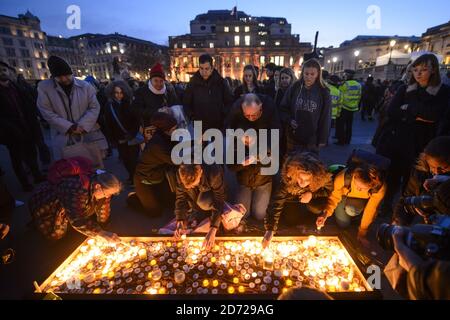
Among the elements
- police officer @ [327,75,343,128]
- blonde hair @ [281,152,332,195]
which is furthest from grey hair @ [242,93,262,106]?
police officer @ [327,75,343,128]

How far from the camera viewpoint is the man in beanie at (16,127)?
3654 mm

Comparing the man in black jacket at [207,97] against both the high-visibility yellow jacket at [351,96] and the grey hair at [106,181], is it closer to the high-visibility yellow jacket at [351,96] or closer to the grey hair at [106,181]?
the grey hair at [106,181]

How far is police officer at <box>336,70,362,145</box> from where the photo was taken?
6.08 m

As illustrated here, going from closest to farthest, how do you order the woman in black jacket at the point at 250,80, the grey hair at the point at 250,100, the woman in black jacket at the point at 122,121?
the grey hair at the point at 250,100
the woman in black jacket at the point at 122,121
the woman in black jacket at the point at 250,80

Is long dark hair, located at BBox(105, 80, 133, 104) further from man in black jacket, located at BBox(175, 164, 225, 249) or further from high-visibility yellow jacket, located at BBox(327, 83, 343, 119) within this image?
high-visibility yellow jacket, located at BBox(327, 83, 343, 119)

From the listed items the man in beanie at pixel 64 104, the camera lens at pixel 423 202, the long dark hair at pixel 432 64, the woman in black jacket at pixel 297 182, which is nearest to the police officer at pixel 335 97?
the long dark hair at pixel 432 64

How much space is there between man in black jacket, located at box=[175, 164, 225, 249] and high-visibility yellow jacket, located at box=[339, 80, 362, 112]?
5.19 meters

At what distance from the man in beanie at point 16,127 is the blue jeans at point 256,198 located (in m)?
3.75

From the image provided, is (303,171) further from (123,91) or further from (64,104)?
(123,91)

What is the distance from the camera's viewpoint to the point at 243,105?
109 inches

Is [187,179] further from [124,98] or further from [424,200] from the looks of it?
[124,98]
